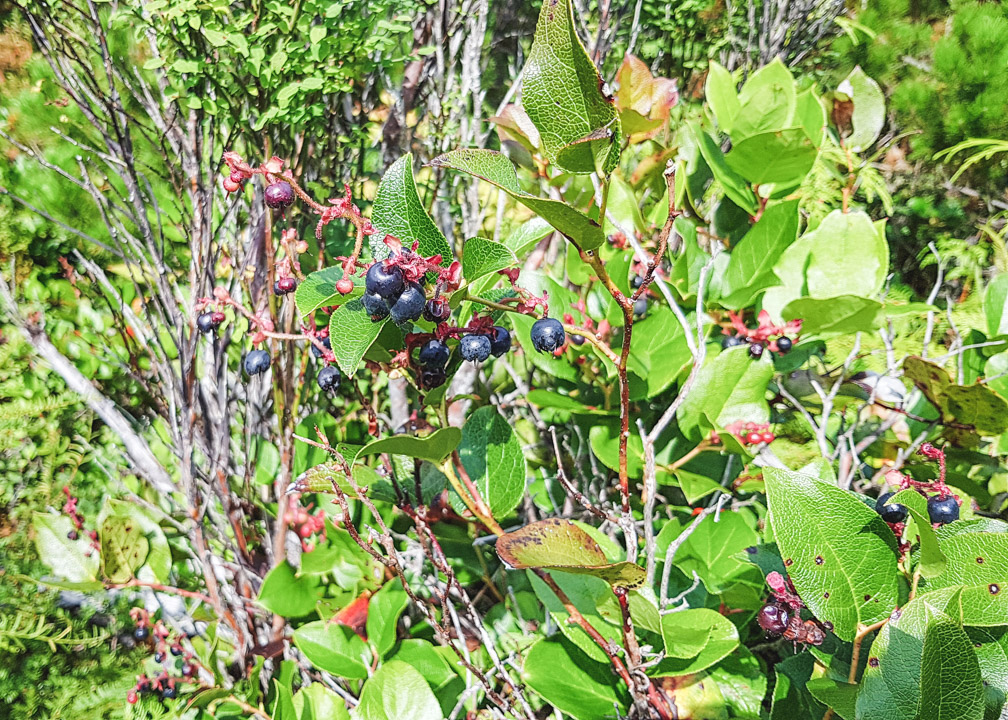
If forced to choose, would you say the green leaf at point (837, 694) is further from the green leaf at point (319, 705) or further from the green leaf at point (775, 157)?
the green leaf at point (775, 157)

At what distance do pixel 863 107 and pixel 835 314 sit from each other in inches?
23.4

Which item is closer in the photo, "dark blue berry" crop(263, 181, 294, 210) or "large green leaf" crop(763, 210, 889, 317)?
"dark blue berry" crop(263, 181, 294, 210)

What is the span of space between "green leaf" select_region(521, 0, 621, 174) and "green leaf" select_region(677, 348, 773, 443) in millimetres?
417

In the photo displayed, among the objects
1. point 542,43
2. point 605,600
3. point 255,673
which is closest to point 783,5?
point 542,43

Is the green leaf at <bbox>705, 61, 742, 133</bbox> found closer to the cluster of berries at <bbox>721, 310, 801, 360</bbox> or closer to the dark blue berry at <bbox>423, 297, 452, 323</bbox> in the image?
the cluster of berries at <bbox>721, 310, 801, 360</bbox>

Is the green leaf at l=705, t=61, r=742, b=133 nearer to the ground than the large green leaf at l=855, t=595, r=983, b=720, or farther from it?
farther from it

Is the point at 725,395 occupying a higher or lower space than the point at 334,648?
higher

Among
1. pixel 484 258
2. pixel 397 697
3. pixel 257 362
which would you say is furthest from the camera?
pixel 257 362

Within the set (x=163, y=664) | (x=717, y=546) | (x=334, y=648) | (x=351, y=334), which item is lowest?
(x=163, y=664)

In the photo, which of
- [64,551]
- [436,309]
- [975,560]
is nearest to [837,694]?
[975,560]

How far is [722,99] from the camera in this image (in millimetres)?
1031

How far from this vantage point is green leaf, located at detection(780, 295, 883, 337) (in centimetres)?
81

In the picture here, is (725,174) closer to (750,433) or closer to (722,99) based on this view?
(722,99)

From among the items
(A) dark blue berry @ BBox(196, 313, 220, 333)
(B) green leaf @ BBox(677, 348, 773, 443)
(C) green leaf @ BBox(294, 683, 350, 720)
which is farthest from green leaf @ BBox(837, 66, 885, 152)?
(C) green leaf @ BBox(294, 683, 350, 720)
